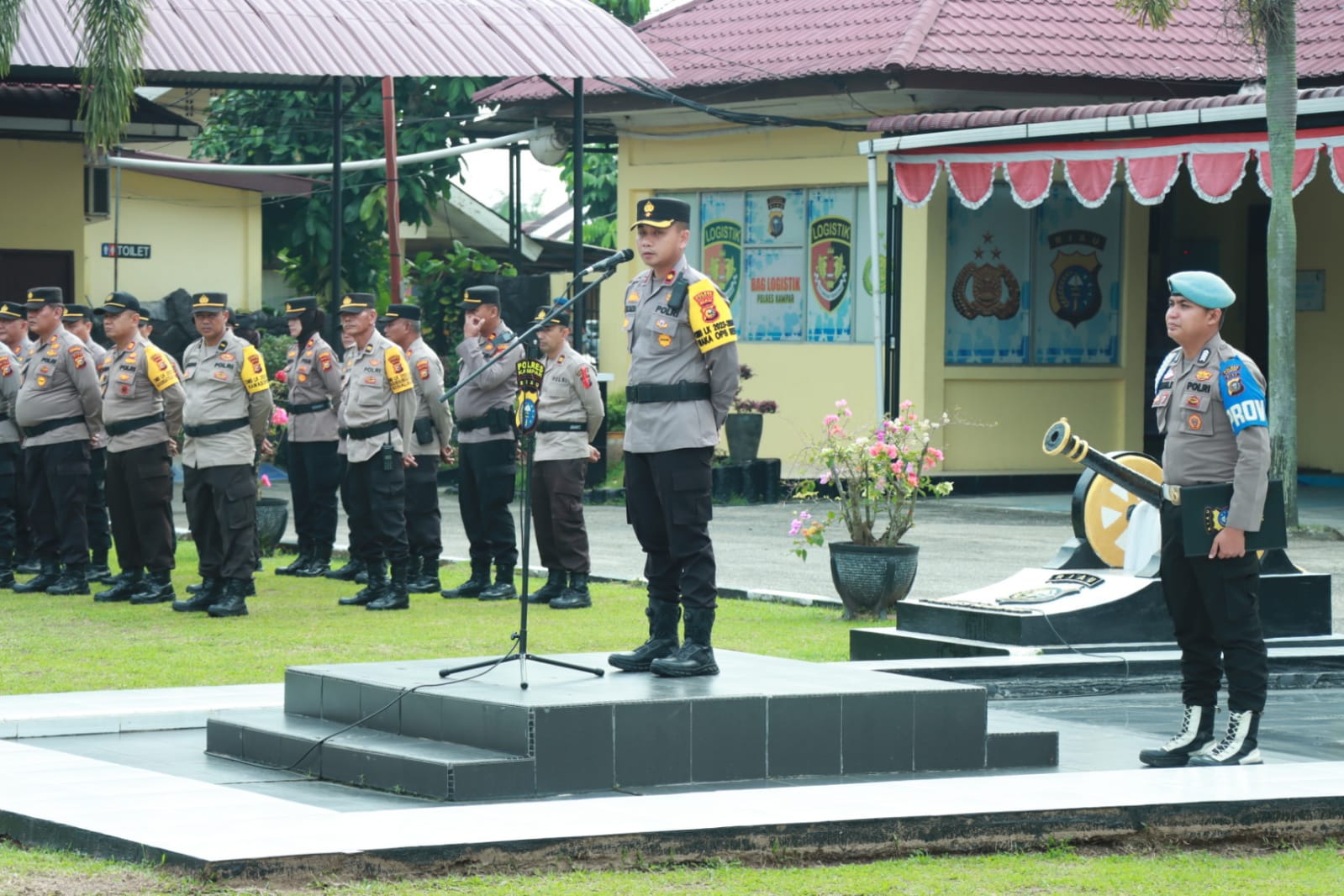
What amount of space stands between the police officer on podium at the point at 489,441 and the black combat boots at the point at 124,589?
203 centimetres

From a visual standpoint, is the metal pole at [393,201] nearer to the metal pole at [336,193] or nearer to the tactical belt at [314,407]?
the metal pole at [336,193]

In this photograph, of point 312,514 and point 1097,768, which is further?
point 312,514

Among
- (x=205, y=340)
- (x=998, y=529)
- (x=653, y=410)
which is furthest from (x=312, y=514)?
(x=653, y=410)

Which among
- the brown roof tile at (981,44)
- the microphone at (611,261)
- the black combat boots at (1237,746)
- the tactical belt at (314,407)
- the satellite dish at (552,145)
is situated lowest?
the black combat boots at (1237,746)

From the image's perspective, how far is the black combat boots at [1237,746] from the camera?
307 inches

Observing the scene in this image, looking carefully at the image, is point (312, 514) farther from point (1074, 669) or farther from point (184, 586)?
point (1074, 669)

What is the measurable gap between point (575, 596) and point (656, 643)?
5003mm

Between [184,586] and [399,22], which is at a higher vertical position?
[399,22]

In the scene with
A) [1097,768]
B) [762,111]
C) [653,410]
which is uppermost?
[762,111]

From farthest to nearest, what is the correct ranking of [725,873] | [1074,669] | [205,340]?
[205,340], [1074,669], [725,873]

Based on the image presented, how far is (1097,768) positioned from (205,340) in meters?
6.92

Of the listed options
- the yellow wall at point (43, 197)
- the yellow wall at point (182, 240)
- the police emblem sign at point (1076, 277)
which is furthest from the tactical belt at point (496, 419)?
the yellow wall at point (182, 240)

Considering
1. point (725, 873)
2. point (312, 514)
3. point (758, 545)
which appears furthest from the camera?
point (758, 545)

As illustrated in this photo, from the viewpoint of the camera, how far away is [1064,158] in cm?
1861
